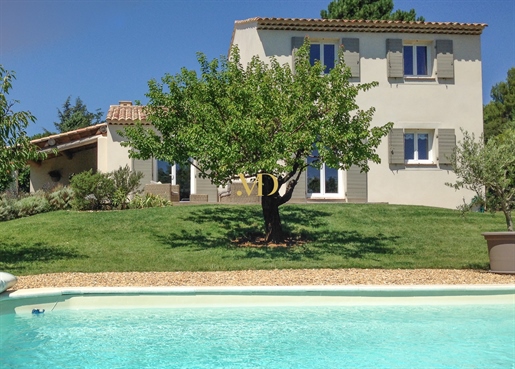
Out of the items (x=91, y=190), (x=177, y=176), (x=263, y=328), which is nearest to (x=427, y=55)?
(x=177, y=176)

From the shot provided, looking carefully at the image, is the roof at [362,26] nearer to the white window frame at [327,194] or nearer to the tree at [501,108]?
the white window frame at [327,194]

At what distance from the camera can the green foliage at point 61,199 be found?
19.7 meters

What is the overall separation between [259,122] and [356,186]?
8.83 m

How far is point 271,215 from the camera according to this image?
15039mm

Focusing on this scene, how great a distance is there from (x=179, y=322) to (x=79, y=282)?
2.71 meters

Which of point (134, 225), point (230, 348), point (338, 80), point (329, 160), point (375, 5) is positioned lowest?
point (230, 348)

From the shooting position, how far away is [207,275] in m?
11.3

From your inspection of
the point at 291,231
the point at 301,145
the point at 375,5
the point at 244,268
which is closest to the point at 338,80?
the point at 301,145

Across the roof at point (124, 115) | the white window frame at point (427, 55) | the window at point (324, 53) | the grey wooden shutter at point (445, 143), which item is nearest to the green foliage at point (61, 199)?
the roof at point (124, 115)

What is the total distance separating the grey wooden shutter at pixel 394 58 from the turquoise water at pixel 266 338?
45.3ft

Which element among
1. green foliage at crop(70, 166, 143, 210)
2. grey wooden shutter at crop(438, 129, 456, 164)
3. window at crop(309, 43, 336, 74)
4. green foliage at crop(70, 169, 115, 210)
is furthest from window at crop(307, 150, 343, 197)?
green foliage at crop(70, 169, 115, 210)

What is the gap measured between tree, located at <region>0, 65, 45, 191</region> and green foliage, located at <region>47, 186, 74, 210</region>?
23.5 ft

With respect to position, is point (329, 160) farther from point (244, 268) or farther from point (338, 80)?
point (244, 268)

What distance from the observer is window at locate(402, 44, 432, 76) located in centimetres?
2267
